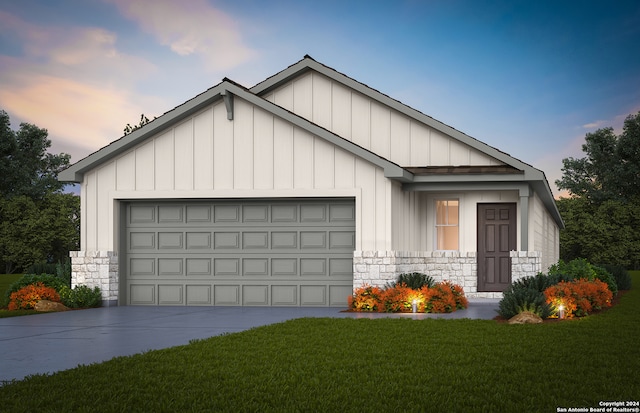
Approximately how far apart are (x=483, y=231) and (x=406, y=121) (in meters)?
3.82

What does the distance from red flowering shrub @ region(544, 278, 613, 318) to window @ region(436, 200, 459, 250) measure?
4.26 metres

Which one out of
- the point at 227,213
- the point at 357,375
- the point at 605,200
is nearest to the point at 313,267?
the point at 227,213

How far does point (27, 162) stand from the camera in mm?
62062

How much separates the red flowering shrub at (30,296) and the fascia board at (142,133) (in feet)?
9.68

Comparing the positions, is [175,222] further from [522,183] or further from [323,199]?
[522,183]

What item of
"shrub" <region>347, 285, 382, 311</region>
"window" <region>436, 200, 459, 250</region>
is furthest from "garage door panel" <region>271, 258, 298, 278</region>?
"window" <region>436, 200, 459, 250</region>

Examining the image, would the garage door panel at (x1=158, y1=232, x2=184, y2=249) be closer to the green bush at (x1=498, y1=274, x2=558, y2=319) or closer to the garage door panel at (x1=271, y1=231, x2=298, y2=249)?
the garage door panel at (x1=271, y1=231, x2=298, y2=249)

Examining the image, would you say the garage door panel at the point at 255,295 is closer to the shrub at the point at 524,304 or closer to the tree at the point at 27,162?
the shrub at the point at 524,304

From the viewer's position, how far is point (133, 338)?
42.5ft

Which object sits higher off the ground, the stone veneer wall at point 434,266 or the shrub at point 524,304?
the stone veneer wall at point 434,266

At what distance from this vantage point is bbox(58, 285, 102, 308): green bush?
19984 millimetres

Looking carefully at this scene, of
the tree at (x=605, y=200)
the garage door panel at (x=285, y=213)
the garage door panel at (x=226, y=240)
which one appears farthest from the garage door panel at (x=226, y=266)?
the tree at (x=605, y=200)

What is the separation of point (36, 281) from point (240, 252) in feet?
17.5

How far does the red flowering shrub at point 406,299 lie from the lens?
17938 mm
